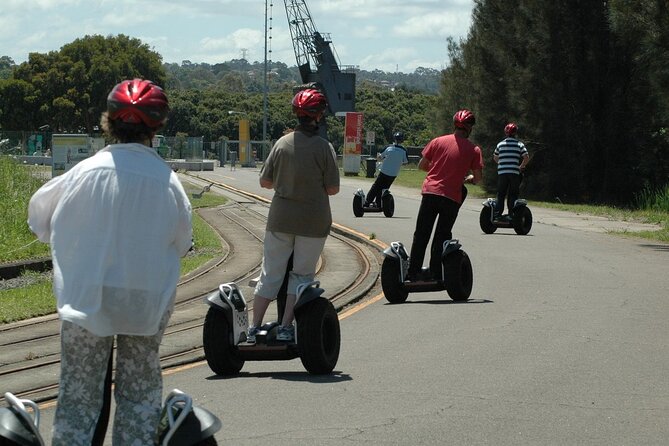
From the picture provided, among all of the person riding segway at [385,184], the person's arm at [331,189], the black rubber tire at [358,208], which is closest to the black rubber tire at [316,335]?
the person's arm at [331,189]

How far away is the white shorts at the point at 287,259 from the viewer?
8750mm

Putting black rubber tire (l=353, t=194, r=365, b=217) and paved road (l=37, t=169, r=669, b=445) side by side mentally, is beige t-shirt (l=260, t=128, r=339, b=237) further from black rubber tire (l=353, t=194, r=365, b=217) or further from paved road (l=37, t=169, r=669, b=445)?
black rubber tire (l=353, t=194, r=365, b=217)

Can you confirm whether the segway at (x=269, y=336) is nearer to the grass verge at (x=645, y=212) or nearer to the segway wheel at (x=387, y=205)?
the grass verge at (x=645, y=212)

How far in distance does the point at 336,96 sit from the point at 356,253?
66833mm

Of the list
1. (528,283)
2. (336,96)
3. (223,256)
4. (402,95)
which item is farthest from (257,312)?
(402,95)

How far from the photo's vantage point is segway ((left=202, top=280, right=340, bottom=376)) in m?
8.50

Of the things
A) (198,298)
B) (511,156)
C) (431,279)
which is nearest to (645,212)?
(511,156)

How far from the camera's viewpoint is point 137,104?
4.99 m

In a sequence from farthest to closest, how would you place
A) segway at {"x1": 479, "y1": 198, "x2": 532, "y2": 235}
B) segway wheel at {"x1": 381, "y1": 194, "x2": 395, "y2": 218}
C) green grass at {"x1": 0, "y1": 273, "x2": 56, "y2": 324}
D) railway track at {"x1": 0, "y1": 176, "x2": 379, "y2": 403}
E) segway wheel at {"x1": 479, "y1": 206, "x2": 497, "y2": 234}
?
segway wheel at {"x1": 381, "y1": 194, "x2": 395, "y2": 218}, segway wheel at {"x1": 479, "y1": 206, "x2": 497, "y2": 234}, segway at {"x1": 479, "y1": 198, "x2": 532, "y2": 235}, green grass at {"x1": 0, "y1": 273, "x2": 56, "y2": 324}, railway track at {"x1": 0, "y1": 176, "x2": 379, "y2": 403}

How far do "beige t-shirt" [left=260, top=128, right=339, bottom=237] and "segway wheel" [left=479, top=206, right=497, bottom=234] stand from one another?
13.4 meters

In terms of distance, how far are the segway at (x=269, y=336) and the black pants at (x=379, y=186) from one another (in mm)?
17604

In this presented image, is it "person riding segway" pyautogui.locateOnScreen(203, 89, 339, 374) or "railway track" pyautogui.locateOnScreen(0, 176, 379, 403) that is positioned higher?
"person riding segway" pyautogui.locateOnScreen(203, 89, 339, 374)

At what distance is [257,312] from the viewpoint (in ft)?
29.2

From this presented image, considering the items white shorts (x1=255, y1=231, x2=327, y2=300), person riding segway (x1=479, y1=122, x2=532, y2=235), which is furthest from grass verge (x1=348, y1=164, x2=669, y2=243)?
white shorts (x1=255, y1=231, x2=327, y2=300)
